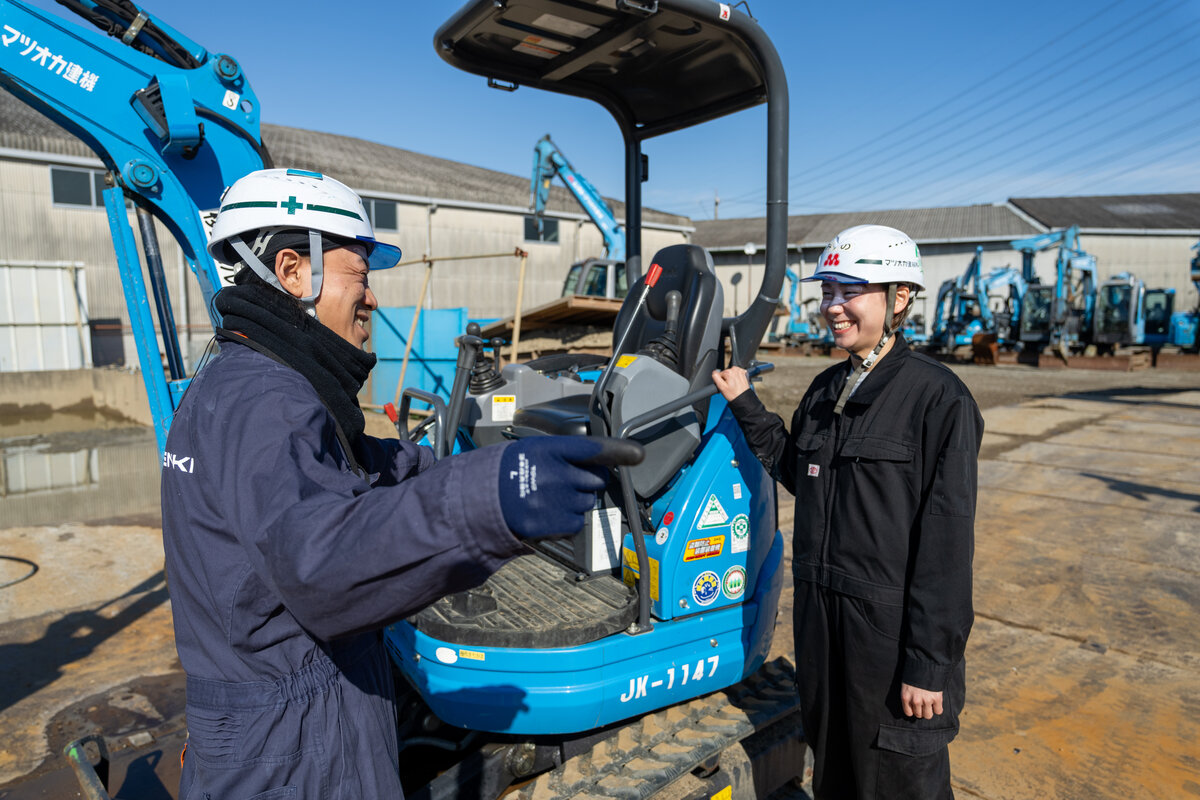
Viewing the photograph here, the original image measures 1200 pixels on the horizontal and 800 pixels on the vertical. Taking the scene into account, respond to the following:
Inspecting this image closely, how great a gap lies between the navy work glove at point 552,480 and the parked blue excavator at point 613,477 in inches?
58.2

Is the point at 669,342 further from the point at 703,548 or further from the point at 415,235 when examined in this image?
the point at 415,235

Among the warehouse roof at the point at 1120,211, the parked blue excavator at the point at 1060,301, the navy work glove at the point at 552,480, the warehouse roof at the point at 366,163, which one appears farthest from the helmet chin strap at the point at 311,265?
the warehouse roof at the point at 1120,211

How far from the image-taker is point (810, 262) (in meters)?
35.7

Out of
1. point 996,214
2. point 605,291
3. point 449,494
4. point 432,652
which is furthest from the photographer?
point 996,214

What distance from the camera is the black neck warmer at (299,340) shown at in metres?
1.23

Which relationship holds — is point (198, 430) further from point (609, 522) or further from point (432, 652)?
point (609, 522)

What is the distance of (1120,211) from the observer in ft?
113

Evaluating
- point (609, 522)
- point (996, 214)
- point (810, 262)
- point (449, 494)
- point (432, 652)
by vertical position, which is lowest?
point (432, 652)

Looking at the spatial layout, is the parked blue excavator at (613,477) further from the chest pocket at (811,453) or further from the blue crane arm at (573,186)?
the blue crane arm at (573,186)

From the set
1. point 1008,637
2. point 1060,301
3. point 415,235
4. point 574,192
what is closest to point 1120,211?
point 1060,301

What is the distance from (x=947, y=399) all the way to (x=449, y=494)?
160 cm

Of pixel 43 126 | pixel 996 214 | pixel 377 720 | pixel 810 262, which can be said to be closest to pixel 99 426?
pixel 43 126

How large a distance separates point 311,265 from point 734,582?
1.95 metres

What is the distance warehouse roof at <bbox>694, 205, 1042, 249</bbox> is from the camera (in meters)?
33.2
